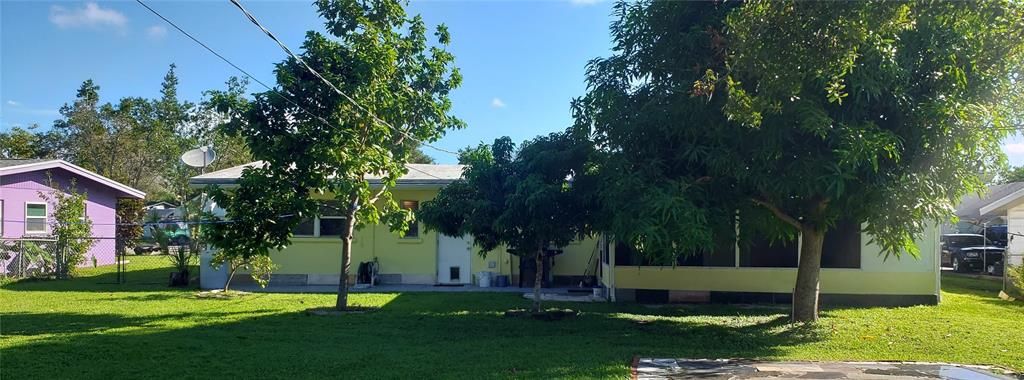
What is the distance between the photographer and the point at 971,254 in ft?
68.8

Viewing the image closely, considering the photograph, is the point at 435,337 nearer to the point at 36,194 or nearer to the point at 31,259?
the point at 31,259

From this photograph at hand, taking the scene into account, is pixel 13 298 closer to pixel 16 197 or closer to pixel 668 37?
pixel 16 197

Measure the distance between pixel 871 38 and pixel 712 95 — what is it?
5.77 ft

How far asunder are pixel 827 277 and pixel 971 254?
38.5ft

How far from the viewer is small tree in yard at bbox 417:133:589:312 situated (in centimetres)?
1001

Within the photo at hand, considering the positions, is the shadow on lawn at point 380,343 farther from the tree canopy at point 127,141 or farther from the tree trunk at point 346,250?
the tree canopy at point 127,141

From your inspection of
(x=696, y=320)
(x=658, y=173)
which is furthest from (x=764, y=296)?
(x=658, y=173)

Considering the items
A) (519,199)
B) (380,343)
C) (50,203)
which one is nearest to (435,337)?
(380,343)

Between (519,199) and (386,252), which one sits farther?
(386,252)

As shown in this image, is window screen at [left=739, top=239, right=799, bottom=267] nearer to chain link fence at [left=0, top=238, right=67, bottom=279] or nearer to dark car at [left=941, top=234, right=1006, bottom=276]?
dark car at [left=941, top=234, right=1006, bottom=276]

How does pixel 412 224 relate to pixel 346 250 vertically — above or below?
above

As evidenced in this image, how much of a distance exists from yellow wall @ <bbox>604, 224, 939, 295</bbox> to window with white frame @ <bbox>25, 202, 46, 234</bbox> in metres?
17.4

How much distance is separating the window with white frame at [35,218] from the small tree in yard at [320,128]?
1224cm

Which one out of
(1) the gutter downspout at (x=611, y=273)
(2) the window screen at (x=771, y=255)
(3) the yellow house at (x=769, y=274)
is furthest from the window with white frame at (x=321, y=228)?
(2) the window screen at (x=771, y=255)
